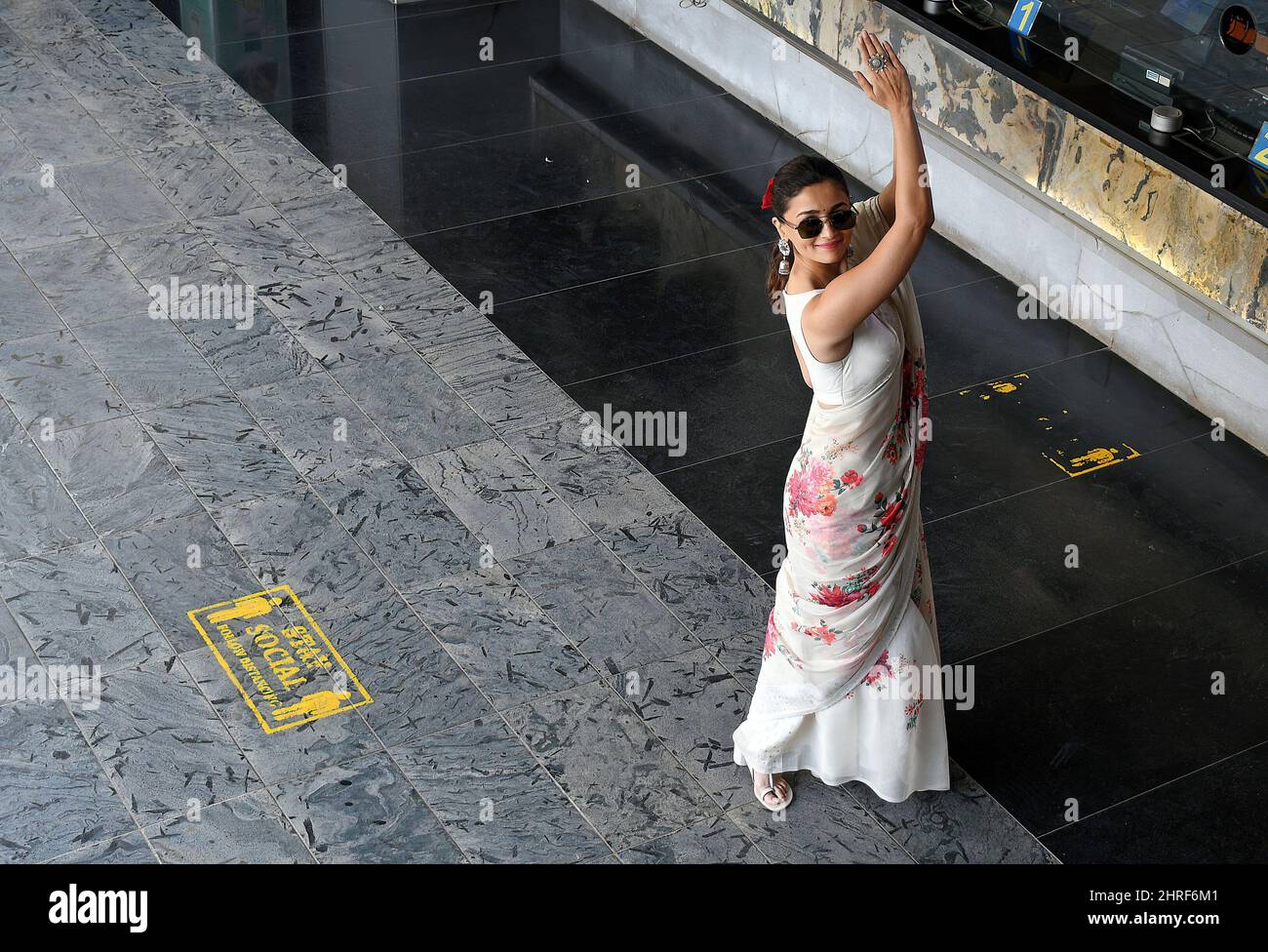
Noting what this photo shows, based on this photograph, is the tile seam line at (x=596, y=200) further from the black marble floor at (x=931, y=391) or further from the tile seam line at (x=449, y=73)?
the tile seam line at (x=449, y=73)

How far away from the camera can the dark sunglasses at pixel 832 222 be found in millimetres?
3998

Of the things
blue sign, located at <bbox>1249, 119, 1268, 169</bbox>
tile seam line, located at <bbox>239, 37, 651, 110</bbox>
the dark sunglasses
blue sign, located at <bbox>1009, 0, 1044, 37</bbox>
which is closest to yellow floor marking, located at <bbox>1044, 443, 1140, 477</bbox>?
blue sign, located at <bbox>1249, 119, 1268, 169</bbox>

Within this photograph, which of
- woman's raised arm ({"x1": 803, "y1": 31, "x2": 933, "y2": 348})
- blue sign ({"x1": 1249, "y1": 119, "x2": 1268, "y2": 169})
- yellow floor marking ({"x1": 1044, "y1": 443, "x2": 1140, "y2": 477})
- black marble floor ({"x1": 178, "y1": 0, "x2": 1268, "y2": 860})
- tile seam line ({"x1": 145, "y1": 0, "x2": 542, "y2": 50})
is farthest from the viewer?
tile seam line ({"x1": 145, "y1": 0, "x2": 542, "y2": 50})

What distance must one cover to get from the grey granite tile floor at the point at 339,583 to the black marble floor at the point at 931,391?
1.00 ft

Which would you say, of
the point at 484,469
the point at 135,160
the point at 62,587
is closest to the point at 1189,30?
the point at 484,469

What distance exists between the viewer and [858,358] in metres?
4.04

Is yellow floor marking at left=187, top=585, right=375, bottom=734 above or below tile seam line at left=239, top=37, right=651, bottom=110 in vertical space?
below

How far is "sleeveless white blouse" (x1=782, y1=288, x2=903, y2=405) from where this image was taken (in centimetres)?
404

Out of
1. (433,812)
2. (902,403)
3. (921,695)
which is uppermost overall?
(902,403)

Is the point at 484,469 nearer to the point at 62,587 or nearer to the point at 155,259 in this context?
the point at 62,587

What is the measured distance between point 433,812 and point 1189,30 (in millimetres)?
4182

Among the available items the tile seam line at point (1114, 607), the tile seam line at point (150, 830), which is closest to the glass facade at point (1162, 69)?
the tile seam line at point (1114, 607)

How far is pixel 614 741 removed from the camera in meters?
5.10

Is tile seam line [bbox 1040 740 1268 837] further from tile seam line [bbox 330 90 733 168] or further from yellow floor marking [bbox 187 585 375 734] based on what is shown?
tile seam line [bbox 330 90 733 168]
